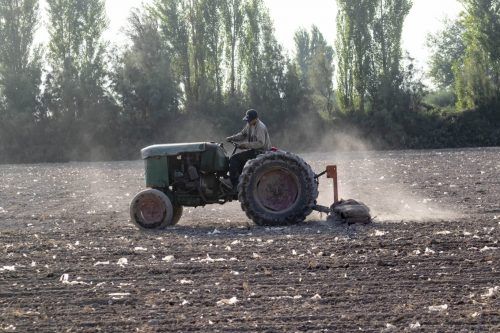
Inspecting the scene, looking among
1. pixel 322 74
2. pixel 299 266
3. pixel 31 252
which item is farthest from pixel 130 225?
pixel 322 74

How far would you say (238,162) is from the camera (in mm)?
14539

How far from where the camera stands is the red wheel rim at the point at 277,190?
46.4 feet

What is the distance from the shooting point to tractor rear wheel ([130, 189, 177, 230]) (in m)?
14.4

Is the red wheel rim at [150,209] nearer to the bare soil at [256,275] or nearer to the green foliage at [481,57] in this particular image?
the bare soil at [256,275]

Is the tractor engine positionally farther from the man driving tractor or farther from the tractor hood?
the man driving tractor

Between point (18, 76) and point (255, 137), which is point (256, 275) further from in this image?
point (18, 76)

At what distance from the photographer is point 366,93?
6072cm

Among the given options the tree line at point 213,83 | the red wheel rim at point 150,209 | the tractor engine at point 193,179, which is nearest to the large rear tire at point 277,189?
the tractor engine at point 193,179

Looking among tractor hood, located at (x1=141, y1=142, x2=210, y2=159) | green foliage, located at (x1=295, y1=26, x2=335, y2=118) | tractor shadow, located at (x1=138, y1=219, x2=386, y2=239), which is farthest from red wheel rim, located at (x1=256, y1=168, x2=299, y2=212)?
green foliage, located at (x1=295, y1=26, x2=335, y2=118)

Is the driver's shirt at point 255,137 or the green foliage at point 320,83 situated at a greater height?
the green foliage at point 320,83

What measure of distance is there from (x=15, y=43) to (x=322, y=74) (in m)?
22.8

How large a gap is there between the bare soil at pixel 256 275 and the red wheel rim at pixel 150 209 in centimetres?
37

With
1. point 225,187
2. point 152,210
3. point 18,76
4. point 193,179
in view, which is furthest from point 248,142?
point 18,76

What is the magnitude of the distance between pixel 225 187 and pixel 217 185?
0.16 m
